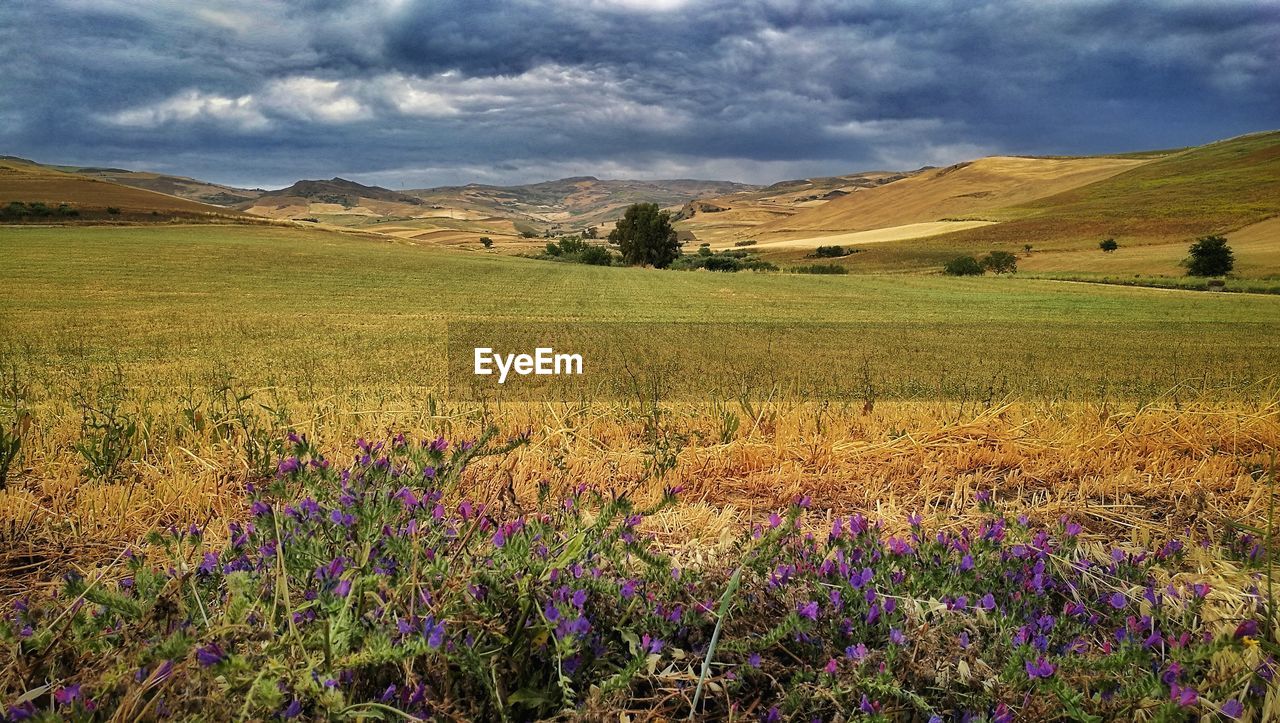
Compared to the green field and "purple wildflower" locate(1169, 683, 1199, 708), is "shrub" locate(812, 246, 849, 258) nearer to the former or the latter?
the green field

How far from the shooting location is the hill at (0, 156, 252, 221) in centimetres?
6389

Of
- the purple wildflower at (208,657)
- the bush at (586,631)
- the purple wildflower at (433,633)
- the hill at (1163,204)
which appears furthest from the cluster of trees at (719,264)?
the purple wildflower at (208,657)

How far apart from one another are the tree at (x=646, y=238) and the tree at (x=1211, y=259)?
46.5 m

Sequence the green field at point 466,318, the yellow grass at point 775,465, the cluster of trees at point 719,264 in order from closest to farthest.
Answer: the yellow grass at point 775,465, the green field at point 466,318, the cluster of trees at point 719,264

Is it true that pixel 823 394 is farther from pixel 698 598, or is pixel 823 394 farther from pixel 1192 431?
pixel 698 598

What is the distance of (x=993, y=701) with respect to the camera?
59.1 inches

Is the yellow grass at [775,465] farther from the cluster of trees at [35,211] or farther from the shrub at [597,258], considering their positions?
the cluster of trees at [35,211]

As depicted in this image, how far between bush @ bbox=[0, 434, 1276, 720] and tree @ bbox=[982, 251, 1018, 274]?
62.8m

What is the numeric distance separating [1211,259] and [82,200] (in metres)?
91.4

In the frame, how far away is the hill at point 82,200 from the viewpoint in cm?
6389

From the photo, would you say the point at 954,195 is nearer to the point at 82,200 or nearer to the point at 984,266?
the point at 984,266

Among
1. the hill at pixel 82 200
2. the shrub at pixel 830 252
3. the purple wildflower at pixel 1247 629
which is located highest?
the hill at pixel 82 200

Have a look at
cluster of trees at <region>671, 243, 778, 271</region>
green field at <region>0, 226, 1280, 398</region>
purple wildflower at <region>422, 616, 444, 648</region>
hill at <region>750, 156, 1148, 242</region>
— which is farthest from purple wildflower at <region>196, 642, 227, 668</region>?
hill at <region>750, 156, 1148, 242</region>

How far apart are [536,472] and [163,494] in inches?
54.0
